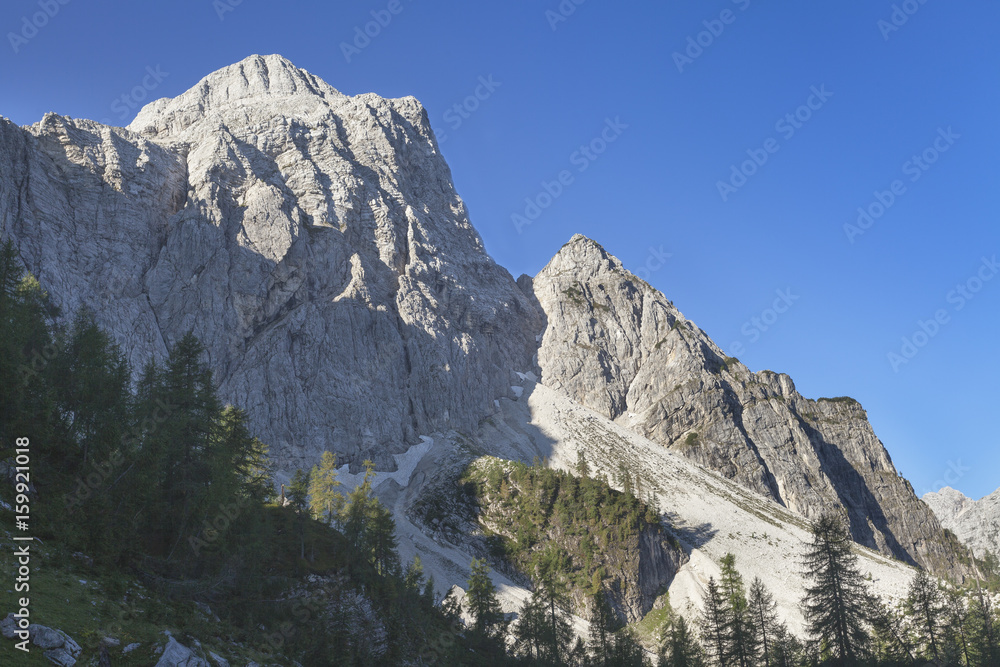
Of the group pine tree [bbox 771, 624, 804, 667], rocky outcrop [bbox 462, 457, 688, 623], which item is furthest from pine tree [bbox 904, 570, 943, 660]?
rocky outcrop [bbox 462, 457, 688, 623]

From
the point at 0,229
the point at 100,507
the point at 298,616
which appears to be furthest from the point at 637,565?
the point at 0,229

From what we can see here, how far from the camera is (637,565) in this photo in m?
125

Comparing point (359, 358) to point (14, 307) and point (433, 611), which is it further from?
point (14, 307)

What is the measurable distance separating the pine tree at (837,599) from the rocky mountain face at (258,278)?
116m

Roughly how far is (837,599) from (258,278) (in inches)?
5867

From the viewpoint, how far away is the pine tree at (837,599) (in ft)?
151

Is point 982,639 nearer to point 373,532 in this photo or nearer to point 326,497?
point 373,532

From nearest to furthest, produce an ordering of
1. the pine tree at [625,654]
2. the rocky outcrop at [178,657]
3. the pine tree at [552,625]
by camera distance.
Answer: the rocky outcrop at [178,657]
the pine tree at [625,654]
the pine tree at [552,625]

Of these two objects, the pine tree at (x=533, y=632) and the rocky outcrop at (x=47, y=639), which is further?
the pine tree at (x=533, y=632)

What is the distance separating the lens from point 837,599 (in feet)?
154

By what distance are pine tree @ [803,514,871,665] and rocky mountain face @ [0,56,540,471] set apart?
115929 mm

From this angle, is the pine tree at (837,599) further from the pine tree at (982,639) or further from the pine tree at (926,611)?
the pine tree at (982,639)

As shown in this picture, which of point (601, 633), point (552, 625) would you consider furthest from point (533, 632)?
point (601, 633)

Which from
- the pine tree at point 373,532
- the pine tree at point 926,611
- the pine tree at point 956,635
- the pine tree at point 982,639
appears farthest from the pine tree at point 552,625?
the pine tree at point 982,639
